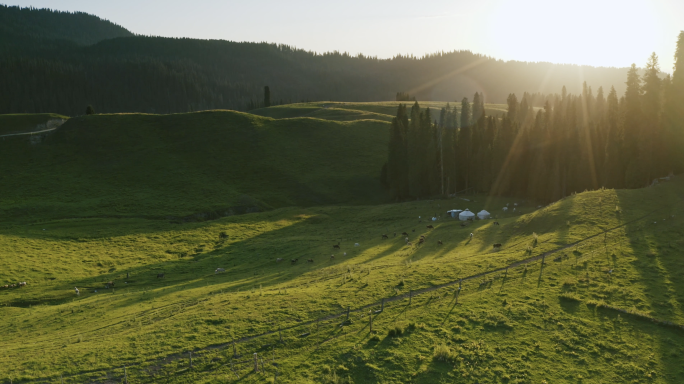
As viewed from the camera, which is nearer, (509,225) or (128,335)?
(128,335)

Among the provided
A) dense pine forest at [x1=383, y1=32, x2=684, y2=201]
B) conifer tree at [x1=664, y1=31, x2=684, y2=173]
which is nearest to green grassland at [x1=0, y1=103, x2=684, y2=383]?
dense pine forest at [x1=383, y1=32, x2=684, y2=201]

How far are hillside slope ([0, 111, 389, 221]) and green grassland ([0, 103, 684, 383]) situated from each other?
1.22 metres

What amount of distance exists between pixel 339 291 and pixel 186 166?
3267 inches

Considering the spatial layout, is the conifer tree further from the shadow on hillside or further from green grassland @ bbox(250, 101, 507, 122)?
green grassland @ bbox(250, 101, 507, 122)

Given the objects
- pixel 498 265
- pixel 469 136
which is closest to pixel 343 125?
pixel 469 136

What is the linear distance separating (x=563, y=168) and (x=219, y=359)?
7657 centimetres

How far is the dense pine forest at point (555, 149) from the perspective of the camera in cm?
6153

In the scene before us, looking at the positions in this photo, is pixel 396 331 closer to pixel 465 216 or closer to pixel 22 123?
pixel 465 216

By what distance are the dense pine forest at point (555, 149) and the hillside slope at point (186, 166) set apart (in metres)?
13.7

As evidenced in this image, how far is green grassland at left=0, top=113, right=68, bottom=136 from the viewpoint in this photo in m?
114

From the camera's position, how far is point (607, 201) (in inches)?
1955

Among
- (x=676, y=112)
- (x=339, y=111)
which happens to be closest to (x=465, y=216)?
(x=676, y=112)

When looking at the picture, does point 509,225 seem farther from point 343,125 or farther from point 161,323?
point 343,125

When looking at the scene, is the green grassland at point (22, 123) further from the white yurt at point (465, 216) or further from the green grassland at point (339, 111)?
the white yurt at point (465, 216)
